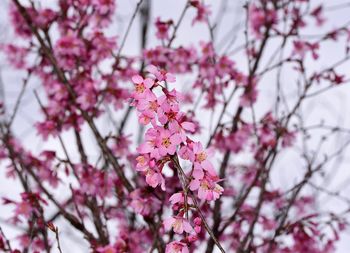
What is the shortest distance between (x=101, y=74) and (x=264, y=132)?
5.40 feet

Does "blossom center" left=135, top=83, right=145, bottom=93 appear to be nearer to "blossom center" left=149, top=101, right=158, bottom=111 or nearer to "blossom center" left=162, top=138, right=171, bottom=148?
"blossom center" left=149, top=101, right=158, bottom=111

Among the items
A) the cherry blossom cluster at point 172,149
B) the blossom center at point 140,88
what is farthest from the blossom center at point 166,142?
the blossom center at point 140,88

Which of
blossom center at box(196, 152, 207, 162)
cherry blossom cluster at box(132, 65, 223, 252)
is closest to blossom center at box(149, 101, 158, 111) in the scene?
cherry blossom cluster at box(132, 65, 223, 252)

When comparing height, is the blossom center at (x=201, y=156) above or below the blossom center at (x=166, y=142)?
below

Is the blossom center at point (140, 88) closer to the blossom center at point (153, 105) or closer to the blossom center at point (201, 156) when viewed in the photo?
the blossom center at point (153, 105)

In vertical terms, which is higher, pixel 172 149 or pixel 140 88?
pixel 140 88

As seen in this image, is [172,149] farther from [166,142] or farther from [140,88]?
[140,88]

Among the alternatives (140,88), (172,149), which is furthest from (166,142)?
(140,88)

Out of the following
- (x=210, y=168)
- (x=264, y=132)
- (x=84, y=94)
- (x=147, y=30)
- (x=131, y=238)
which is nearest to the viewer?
(x=210, y=168)

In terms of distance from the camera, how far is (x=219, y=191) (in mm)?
1802

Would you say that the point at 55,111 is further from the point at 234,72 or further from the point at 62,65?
the point at 234,72

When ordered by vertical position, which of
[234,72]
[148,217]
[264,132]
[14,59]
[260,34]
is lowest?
[148,217]

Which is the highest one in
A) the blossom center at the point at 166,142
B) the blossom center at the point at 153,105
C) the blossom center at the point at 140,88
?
the blossom center at the point at 140,88

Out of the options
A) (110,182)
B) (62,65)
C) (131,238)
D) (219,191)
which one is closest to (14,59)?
(62,65)
